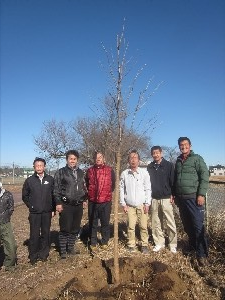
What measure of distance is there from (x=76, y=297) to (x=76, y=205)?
6.94 feet

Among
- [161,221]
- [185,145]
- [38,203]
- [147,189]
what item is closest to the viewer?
[185,145]

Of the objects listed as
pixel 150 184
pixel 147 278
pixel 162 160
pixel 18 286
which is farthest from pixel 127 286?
pixel 162 160

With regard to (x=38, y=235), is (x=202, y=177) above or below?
above

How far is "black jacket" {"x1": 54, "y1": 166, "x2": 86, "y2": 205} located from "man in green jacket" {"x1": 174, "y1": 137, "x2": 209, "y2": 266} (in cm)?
184

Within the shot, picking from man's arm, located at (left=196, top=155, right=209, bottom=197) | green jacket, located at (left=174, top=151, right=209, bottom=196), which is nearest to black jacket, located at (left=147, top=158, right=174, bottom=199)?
green jacket, located at (left=174, top=151, right=209, bottom=196)

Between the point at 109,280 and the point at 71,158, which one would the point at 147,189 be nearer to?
the point at 71,158

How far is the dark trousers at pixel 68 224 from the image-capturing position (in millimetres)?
5965

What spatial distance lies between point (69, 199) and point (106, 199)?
2.61ft

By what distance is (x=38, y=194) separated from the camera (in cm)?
588

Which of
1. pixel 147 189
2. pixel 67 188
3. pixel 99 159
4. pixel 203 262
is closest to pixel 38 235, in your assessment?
pixel 67 188

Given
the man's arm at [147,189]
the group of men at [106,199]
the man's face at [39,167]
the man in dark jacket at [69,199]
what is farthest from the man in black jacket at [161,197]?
the man's face at [39,167]

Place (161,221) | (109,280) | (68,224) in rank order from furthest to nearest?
(161,221) < (68,224) < (109,280)

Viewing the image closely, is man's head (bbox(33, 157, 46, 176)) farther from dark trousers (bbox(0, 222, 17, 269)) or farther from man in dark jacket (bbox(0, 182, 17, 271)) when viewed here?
dark trousers (bbox(0, 222, 17, 269))

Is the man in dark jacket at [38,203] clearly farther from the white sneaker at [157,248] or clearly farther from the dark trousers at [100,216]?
the white sneaker at [157,248]
